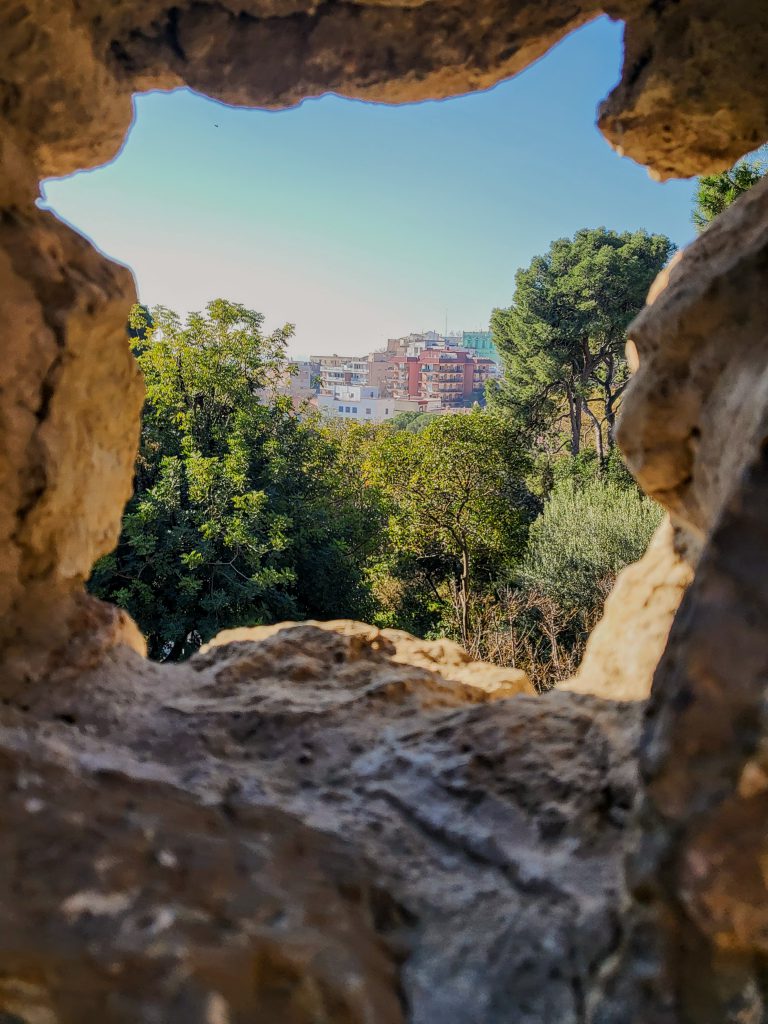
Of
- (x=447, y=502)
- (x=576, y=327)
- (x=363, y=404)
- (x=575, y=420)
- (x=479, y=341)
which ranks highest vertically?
(x=479, y=341)

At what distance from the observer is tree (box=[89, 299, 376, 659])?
11.1 metres

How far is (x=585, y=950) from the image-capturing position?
189cm

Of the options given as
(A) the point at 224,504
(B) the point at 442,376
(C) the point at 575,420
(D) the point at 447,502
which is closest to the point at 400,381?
(B) the point at 442,376

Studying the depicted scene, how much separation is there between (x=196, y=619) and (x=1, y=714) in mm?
8876

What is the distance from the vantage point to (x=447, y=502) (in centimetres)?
1708

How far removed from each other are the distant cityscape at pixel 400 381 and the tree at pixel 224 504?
50.8m

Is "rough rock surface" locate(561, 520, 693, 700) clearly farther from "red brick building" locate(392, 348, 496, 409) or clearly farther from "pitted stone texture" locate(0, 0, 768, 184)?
"red brick building" locate(392, 348, 496, 409)

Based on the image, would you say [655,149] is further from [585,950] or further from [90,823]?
[90,823]

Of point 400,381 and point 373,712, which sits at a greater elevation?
point 400,381

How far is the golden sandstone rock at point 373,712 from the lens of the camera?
1.58 m

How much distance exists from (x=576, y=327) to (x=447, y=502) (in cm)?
755

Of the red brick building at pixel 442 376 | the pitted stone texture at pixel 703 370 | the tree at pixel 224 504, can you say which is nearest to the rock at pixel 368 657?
the pitted stone texture at pixel 703 370

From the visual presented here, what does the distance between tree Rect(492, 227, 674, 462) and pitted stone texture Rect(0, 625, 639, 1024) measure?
1808 cm

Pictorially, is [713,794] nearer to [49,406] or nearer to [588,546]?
[49,406]
